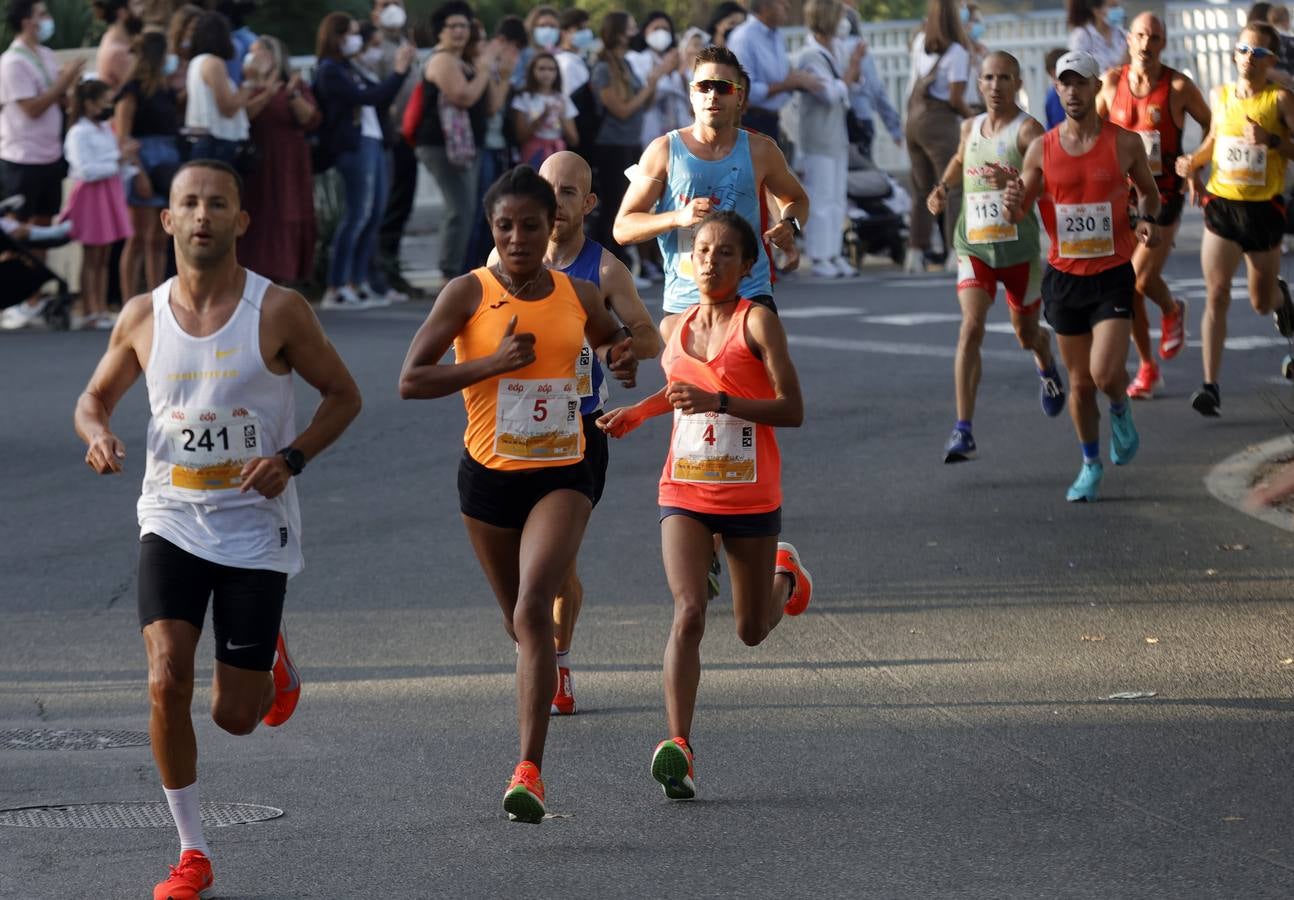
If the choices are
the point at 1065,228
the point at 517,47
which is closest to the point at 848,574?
the point at 1065,228

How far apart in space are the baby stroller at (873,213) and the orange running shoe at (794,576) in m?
15.9

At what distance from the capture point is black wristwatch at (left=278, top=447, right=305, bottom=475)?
558 centimetres

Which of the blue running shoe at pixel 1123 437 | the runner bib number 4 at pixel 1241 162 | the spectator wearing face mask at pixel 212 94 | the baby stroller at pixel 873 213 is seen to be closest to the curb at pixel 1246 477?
the blue running shoe at pixel 1123 437

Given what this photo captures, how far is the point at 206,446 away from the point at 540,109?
49.1 ft

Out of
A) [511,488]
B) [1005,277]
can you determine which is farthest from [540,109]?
[511,488]

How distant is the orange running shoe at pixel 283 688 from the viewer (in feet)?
20.2

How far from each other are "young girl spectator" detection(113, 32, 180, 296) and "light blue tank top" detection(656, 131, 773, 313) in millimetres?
9679

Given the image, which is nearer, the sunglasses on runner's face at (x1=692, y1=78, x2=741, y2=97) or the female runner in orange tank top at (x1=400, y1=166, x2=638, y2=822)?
the female runner in orange tank top at (x1=400, y1=166, x2=638, y2=822)

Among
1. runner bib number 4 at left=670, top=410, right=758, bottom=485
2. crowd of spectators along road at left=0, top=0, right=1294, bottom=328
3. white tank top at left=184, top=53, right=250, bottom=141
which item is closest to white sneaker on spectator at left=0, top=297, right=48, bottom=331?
crowd of spectators along road at left=0, top=0, right=1294, bottom=328

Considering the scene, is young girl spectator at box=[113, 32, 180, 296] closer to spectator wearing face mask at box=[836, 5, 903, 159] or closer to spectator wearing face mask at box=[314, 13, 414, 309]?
spectator wearing face mask at box=[314, 13, 414, 309]

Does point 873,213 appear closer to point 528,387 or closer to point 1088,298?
point 1088,298

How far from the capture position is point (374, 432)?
13133mm

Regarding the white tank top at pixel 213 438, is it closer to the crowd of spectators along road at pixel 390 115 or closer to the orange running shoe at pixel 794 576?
the orange running shoe at pixel 794 576

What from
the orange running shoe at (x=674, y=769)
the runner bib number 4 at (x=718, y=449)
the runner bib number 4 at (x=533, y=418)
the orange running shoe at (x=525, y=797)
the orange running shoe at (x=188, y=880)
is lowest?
the orange running shoe at (x=674, y=769)
